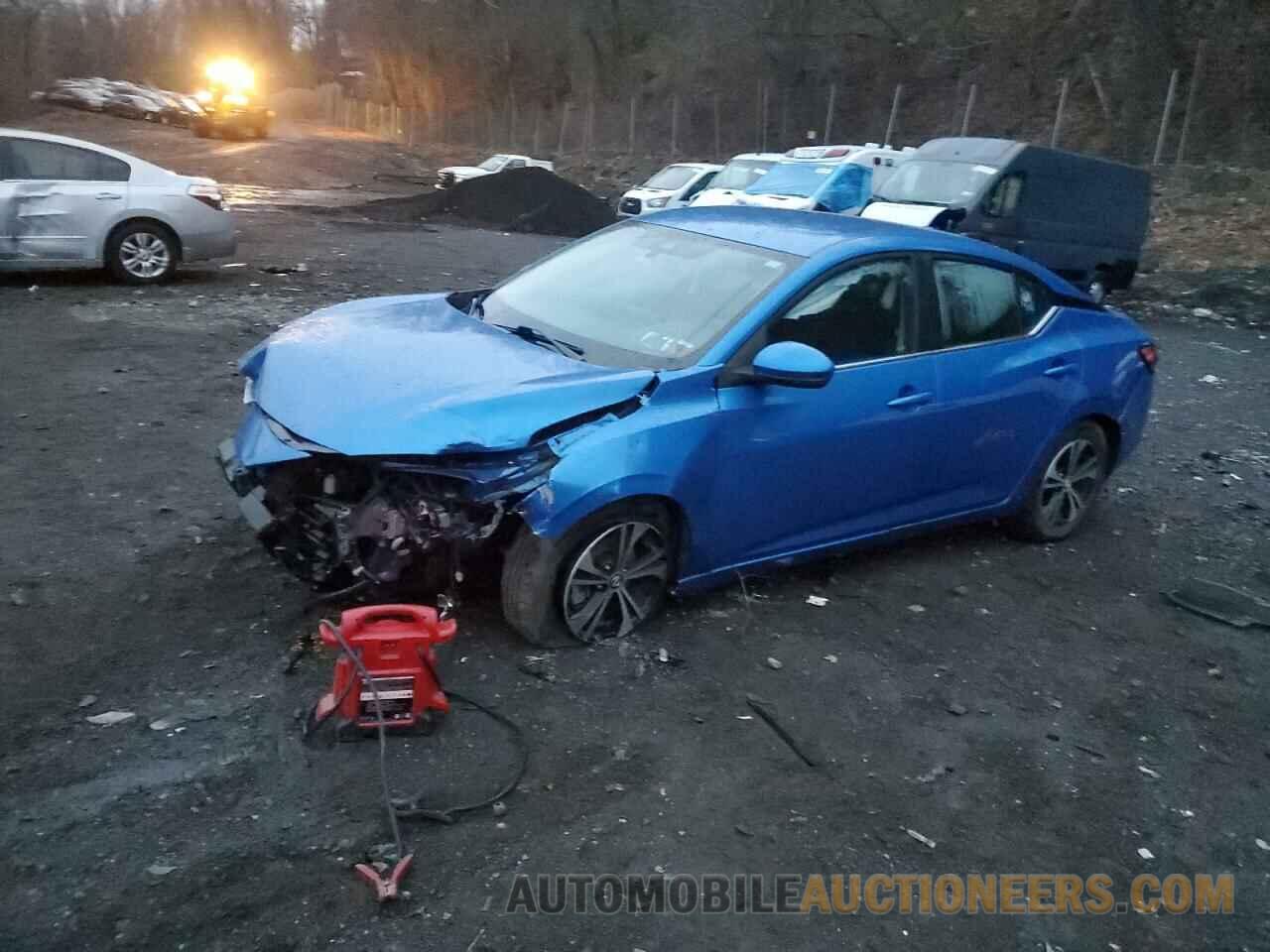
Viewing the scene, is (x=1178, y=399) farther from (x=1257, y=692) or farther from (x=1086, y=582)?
(x=1257, y=692)

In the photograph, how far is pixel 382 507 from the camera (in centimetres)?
412

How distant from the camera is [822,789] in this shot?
3811 mm

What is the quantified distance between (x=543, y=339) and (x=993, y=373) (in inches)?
87.8

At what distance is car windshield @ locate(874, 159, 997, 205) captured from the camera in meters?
15.3

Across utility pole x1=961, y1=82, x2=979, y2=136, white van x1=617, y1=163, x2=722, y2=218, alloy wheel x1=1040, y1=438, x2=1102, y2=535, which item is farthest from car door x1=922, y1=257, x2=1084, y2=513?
utility pole x1=961, y1=82, x2=979, y2=136

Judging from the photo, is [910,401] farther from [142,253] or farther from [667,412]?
[142,253]

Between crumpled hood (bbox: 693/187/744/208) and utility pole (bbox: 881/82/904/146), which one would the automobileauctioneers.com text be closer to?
crumpled hood (bbox: 693/187/744/208)

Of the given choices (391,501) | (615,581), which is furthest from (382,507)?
(615,581)

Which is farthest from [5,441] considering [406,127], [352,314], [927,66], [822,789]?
[406,127]

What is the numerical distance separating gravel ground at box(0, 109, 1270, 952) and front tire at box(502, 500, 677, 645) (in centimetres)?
11

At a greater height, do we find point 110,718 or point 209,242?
point 209,242

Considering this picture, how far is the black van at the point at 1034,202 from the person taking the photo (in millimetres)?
15289

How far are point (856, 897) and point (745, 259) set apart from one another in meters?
2.80

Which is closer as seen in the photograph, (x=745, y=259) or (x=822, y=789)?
(x=822, y=789)
